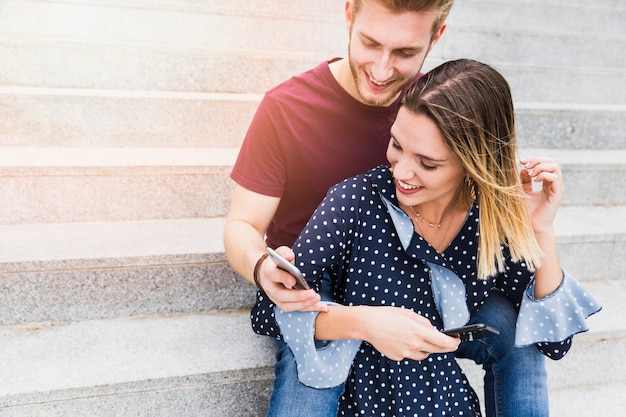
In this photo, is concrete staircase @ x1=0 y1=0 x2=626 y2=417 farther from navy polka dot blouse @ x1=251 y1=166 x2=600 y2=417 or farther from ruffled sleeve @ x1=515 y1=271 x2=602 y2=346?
ruffled sleeve @ x1=515 y1=271 x2=602 y2=346

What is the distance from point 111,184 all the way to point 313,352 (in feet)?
3.18

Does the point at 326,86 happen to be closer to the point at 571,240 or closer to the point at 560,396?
the point at 571,240

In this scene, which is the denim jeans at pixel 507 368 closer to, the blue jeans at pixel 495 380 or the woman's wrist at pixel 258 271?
the blue jeans at pixel 495 380

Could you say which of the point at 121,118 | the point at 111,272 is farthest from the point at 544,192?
the point at 121,118

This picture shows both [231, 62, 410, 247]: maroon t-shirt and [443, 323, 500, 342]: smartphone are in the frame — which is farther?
[231, 62, 410, 247]: maroon t-shirt

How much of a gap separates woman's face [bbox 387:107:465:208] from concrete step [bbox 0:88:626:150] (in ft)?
3.31

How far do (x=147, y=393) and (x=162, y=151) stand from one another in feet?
3.00

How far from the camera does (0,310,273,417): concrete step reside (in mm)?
1146

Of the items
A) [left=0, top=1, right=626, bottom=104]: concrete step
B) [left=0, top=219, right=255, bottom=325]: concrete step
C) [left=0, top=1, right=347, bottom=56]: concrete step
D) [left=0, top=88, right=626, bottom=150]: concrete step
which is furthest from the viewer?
[left=0, top=1, right=347, bottom=56]: concrete step

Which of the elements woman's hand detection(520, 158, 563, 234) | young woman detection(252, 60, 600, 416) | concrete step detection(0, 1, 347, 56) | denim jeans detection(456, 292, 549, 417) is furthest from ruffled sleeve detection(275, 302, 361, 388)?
concrete step detection(0, 1, 347, 56)

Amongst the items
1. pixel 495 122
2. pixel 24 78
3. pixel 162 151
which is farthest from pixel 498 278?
pixel 24 78

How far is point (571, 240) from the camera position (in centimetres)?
167

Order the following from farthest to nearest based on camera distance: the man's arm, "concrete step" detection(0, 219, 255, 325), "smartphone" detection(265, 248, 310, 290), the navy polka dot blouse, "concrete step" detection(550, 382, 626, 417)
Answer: "concrete step" detection(550, 382, 626, 417), "concrete step" detection(0, 219, 255, 325), the navy polka dot blouse, the man's arm, "smartphone" detection(265, 248, 310, 290)

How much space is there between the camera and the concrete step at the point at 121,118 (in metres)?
1.71
